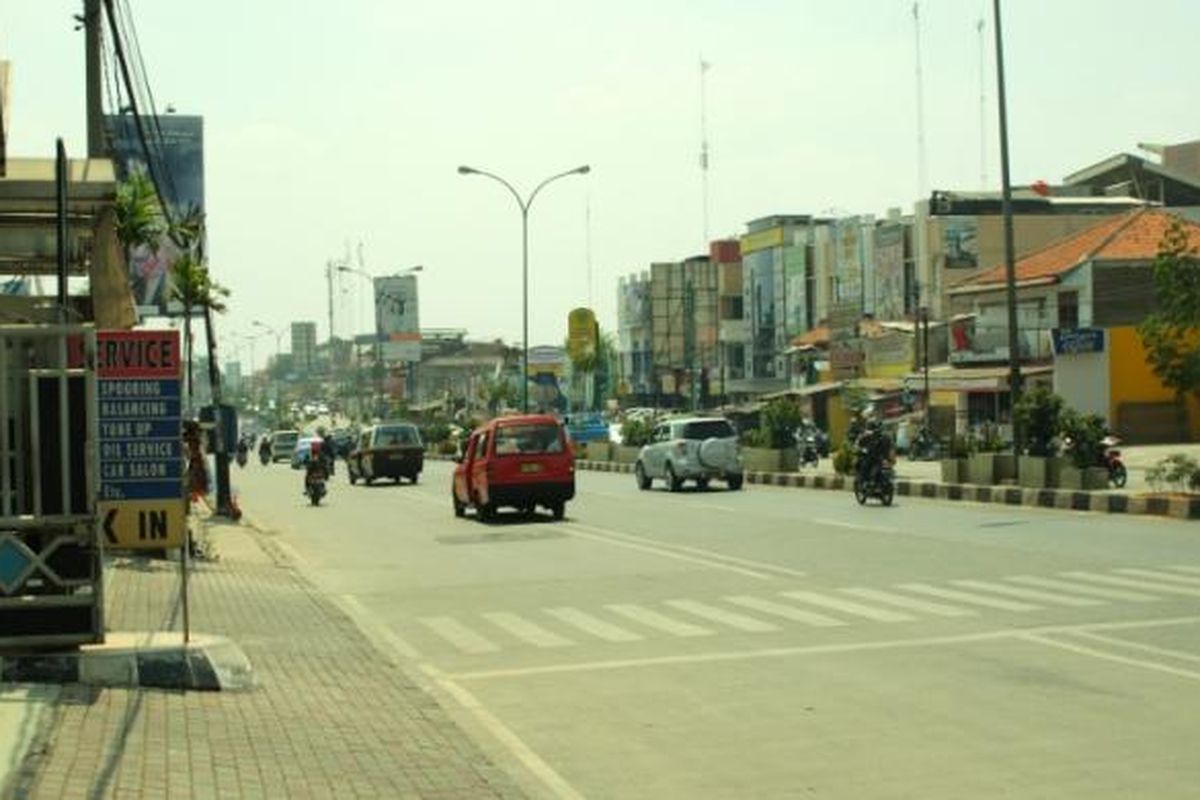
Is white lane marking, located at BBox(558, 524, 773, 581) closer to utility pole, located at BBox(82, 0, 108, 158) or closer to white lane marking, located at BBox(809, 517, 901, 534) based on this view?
white lane marking, located at BBox(809, 517, 901, 534)

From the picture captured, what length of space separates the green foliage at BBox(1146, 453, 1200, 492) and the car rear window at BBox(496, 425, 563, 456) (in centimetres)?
1084

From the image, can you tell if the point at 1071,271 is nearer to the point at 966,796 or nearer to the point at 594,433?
the point at 594,433

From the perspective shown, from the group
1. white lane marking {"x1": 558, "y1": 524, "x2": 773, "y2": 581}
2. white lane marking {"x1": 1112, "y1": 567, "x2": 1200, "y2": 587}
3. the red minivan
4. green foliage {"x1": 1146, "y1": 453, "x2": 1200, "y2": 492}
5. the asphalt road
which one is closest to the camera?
the asphalt road

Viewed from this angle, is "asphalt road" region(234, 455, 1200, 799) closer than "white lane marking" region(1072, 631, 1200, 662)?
Yes

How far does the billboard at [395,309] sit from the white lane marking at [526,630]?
10276cm

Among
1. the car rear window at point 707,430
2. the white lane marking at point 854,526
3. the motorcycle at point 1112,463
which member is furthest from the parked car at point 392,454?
the white lane marking at point 854,526

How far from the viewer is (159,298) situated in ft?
124

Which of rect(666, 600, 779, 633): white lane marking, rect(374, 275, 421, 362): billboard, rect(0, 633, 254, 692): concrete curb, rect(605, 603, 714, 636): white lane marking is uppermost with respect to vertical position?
rect(374, 275, 421, 362): billboard

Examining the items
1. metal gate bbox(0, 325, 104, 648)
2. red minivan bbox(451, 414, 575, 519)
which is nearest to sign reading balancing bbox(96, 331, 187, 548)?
metal gate bbox(0, 325, 104, 648)

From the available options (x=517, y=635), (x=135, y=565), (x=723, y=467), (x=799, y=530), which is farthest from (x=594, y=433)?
(x=517, y=635)

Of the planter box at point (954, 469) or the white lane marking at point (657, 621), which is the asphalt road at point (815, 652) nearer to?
the white lane marking at point (657, 621)

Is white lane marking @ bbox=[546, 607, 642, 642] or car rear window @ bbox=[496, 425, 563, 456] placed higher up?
car rear window @ bbox=[496, 425, 563, 456]

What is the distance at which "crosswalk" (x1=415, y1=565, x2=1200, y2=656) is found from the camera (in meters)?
14.2

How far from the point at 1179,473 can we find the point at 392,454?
30047mm
